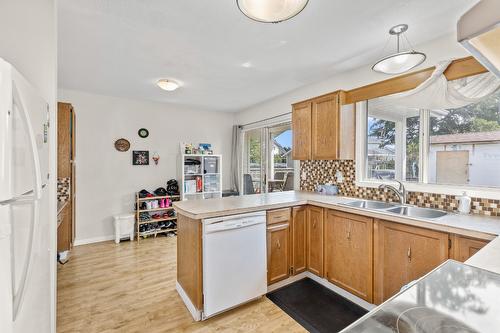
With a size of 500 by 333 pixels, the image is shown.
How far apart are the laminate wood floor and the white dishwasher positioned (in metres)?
0.13

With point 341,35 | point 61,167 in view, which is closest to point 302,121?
point 341,35

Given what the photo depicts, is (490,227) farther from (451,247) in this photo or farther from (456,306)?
(456,306)

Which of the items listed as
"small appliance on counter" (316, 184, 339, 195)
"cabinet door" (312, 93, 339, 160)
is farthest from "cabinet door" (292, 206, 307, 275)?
"cabinet door" (312, 93, 339, 160)

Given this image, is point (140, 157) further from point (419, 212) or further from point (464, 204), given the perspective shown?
point (464, 204)

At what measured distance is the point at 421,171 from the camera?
2.40 metres

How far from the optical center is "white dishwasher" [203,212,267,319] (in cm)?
192

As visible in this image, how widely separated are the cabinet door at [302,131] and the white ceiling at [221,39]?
45cm

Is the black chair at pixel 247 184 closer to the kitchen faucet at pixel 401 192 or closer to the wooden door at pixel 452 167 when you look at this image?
the kitchen faucet at pixel 401 192

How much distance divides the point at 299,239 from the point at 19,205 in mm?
2303

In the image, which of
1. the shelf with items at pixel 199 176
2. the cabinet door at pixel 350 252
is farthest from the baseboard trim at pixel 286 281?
the shelf with items at pixel 199 176

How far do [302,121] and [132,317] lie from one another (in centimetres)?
283

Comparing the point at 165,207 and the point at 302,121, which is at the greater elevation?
the point at 302,121

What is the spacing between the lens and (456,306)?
68 cm

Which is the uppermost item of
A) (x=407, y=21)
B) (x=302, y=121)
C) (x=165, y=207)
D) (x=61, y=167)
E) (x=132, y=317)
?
(x=407, y=21)
